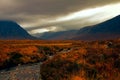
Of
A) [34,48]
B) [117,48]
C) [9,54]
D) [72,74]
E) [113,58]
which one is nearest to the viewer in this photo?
[72,74]

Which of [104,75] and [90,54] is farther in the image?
[90,54]

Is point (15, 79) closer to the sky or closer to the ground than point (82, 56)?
closer to the ground

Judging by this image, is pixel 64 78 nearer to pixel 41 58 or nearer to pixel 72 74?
pixel 72 74

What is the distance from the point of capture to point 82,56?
93.2 ft

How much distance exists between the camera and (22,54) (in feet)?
227

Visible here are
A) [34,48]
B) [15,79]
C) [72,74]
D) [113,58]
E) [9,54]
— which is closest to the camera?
[72,74]

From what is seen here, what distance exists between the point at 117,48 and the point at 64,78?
767 centimetres

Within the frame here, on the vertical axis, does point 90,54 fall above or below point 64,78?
above

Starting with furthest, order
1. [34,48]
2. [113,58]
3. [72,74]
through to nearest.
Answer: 1. [34,48]
2. [113,58]
3. [72,74]

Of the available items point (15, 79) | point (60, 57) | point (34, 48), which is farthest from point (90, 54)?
point (34, 48)

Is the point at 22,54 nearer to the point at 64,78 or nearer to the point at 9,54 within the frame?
the point at 9,54

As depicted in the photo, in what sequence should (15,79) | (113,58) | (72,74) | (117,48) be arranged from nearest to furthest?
1. (72,74)
2. (113,58)
3. (117,48)
4. (15,79)

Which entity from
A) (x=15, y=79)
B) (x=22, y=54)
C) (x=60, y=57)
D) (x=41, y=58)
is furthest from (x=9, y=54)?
(x=60, y=57)

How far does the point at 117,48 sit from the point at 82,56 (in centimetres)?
435
